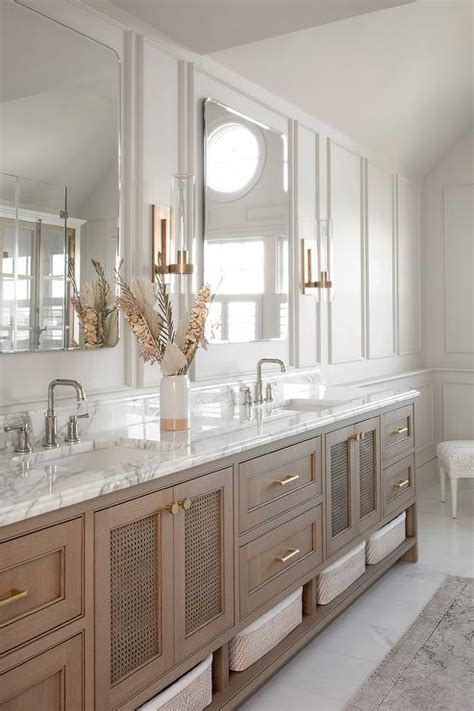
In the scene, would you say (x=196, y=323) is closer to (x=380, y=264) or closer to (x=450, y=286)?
(x=380, y=264)

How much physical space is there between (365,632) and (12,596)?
1903mm

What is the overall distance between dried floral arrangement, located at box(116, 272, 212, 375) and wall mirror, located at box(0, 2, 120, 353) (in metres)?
0.18

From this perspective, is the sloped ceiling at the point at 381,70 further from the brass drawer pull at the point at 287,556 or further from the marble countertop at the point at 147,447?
the brass drawer pull at the point at 287,556

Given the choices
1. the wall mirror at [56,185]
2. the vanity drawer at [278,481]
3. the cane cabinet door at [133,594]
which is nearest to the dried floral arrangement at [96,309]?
the wall mirror at [56,185]

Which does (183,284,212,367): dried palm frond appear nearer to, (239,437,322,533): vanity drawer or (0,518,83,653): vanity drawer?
(239,437,322,533): vanity drawer

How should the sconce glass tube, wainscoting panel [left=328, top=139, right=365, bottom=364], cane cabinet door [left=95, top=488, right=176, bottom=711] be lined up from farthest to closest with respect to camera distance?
1. wainscoting panel [left=328, top=139, right=365, bottom=364]
2. the sconce glass tube
3. cane cabinet door [left=95, top=488, right=176, bottom=711]

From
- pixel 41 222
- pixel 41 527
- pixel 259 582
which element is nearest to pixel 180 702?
pixel 259 582

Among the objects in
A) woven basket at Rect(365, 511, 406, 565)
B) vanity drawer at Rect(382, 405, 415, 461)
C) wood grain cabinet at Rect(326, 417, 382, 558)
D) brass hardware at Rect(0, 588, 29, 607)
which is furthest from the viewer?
vanity drawer at Rect(382, 405, 415, 461)

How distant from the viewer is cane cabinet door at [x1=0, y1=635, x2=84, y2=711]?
142cm

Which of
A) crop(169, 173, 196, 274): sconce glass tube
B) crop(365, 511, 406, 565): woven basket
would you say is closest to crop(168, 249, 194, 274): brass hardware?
crop(169, 173, 196, 274): sconce glass tube

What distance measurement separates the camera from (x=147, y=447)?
7.07 ft

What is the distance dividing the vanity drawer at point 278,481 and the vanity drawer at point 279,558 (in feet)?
0.22

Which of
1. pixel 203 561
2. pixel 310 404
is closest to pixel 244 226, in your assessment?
pixel 310 404

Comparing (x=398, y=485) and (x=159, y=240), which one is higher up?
(x=159, y=240)
